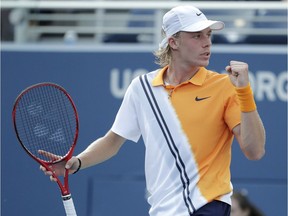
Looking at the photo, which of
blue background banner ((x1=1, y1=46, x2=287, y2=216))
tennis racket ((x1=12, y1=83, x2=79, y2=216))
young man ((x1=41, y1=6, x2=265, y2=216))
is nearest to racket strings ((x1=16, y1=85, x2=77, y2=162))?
tennis racket ((x1=12, y1=83, x2=79, y2=216))

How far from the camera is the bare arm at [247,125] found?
4.18m

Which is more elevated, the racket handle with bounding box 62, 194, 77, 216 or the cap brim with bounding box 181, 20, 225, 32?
the cap brim with bounding box 181, 20, 225, 32

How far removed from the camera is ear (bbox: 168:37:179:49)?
465 cm

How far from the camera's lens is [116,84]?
7.46 metres

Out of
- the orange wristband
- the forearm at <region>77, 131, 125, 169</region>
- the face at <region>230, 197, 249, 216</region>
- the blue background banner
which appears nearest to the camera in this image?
the orange wristband

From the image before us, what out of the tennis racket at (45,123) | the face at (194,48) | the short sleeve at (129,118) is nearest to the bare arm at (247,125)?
the face at (194,48)

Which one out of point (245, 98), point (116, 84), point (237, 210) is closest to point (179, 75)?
point (245, 98)

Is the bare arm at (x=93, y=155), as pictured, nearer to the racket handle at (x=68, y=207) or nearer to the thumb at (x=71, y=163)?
the thumb at (x=71, y=163)

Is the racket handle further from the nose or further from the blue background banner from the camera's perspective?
the blue background banner

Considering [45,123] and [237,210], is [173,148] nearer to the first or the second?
[45,123]

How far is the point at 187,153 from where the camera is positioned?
14.6 feet

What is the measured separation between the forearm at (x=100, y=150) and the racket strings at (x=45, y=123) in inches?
15.2

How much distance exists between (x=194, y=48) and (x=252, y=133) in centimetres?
59

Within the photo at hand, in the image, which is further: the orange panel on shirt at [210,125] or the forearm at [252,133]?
the orange panel on shirt at [210,125]
